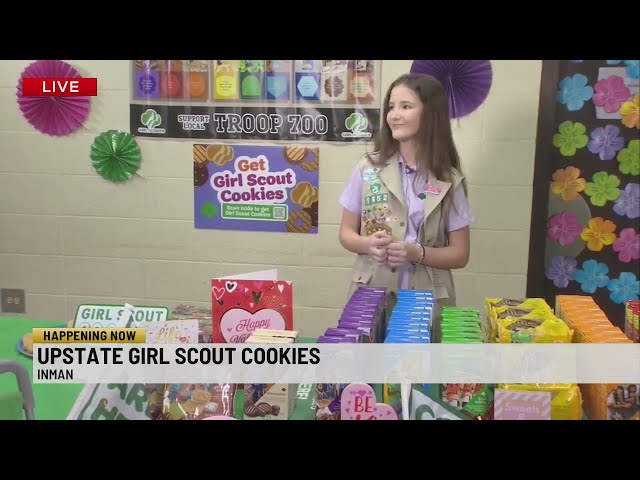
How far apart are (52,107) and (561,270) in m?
2.69

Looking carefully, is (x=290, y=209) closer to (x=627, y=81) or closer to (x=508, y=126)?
(x=508, y=126)

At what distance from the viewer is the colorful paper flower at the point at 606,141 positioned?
11.1 feet

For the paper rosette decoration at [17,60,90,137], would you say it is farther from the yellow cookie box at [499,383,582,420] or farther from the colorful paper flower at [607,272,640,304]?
the yellow cookie box at [499,383,582,420]

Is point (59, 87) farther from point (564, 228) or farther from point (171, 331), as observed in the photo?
point (171, 331)

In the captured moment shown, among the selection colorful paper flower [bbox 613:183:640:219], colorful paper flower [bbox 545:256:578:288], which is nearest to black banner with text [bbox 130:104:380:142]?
colorful paper flower [bbox 545:256:578:288]

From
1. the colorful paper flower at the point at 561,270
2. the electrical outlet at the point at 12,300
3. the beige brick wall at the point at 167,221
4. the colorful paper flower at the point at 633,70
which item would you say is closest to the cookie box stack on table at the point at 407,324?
the beige brick wall at the point at 167,221

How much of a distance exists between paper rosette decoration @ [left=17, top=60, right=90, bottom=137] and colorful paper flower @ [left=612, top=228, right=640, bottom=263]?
270 centimetres

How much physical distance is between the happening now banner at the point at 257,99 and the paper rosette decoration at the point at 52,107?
316 mm

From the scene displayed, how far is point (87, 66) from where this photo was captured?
12.2 ft

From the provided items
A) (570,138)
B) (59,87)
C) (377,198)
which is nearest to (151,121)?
(59,87)

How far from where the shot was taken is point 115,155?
3723 millimetres

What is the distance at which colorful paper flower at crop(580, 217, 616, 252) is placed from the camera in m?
3.45

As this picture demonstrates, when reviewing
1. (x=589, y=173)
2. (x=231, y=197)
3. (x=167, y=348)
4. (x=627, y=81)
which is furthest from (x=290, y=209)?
(x=167, y=348)

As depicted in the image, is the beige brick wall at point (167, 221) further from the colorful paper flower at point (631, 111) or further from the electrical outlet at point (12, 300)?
the colorful paper flower at point (631, 111)
